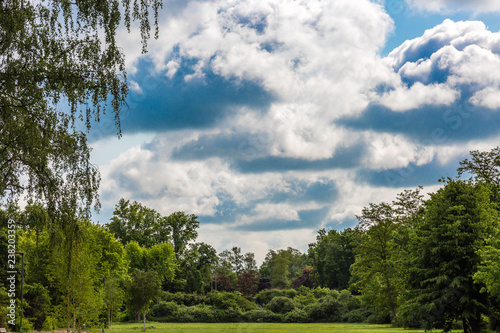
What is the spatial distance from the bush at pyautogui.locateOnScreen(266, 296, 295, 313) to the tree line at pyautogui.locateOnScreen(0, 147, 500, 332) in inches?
8.6

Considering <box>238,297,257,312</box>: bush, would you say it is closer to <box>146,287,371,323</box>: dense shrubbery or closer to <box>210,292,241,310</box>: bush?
<box>146,287,371,323</box>: dense shrubbery

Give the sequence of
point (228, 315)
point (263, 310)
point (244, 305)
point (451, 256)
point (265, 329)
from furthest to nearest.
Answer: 1. point (244, 305)
2. point (263, 310)
3. point (228, 315)
4. point (265, 329)
5. point (451, 256)

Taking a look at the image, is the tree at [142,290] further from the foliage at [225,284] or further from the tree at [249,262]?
the tree at [249,262]

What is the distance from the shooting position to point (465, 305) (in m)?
24.8

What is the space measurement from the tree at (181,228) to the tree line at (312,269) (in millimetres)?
199

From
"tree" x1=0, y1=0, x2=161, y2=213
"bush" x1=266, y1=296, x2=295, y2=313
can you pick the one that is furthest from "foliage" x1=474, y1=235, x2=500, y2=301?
"bush" x1=266, y1=296, x2=295, y2=313

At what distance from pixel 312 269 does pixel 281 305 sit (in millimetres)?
32037

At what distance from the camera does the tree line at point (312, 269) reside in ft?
→ 80.8

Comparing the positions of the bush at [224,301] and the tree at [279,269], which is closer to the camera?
the bush at [224,301]

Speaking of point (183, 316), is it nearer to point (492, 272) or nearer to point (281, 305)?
point (281, 305)

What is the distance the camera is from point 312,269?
10344 cm

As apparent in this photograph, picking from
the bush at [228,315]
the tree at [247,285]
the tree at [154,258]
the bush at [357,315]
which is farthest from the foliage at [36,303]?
the tree at [247,285]

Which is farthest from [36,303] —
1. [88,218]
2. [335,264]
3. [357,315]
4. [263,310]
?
[335,264]

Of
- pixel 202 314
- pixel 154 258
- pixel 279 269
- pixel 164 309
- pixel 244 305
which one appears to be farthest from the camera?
pixel 279 269
